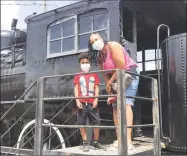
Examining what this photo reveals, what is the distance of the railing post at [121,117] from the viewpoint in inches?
113

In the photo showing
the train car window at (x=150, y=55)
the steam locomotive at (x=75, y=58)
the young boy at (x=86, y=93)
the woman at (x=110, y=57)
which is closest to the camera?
the woman at (x=110, y=57)

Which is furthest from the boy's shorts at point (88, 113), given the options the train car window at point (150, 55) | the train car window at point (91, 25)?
the train car window at point (150, 55)

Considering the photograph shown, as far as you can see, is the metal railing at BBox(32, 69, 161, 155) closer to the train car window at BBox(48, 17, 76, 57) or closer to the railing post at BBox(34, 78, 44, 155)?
the railing post at BBox(34, 78, 44, 155)

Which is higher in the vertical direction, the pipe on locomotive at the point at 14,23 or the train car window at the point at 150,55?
the pipe on locomotive at the point at 14,23

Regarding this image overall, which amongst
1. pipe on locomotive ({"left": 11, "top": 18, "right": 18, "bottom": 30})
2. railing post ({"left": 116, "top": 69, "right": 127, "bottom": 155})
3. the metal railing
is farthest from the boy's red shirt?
pipe on locomotive ({"left": 11, "top": 18, "right": 18, "bottom": 30})

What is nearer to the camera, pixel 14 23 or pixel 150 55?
pixel 150 55

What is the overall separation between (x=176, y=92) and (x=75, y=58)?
1.62 meters

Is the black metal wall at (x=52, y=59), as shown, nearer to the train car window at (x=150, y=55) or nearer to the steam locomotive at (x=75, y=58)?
the steam locomotive at (x=75, y=58)

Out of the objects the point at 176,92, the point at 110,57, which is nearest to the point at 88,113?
the point at 110,57

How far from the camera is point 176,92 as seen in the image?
4.02 meters

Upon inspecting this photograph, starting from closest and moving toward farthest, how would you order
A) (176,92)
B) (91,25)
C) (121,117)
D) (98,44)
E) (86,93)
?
(121,117), (98,44), (86,93), (176,92), (91,25)

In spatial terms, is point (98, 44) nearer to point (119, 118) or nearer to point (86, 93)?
point (86, 93)

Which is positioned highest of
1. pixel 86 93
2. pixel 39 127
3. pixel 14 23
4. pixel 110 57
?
pixel 14 23

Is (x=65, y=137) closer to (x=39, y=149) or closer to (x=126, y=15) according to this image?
(x=39, y=149)
